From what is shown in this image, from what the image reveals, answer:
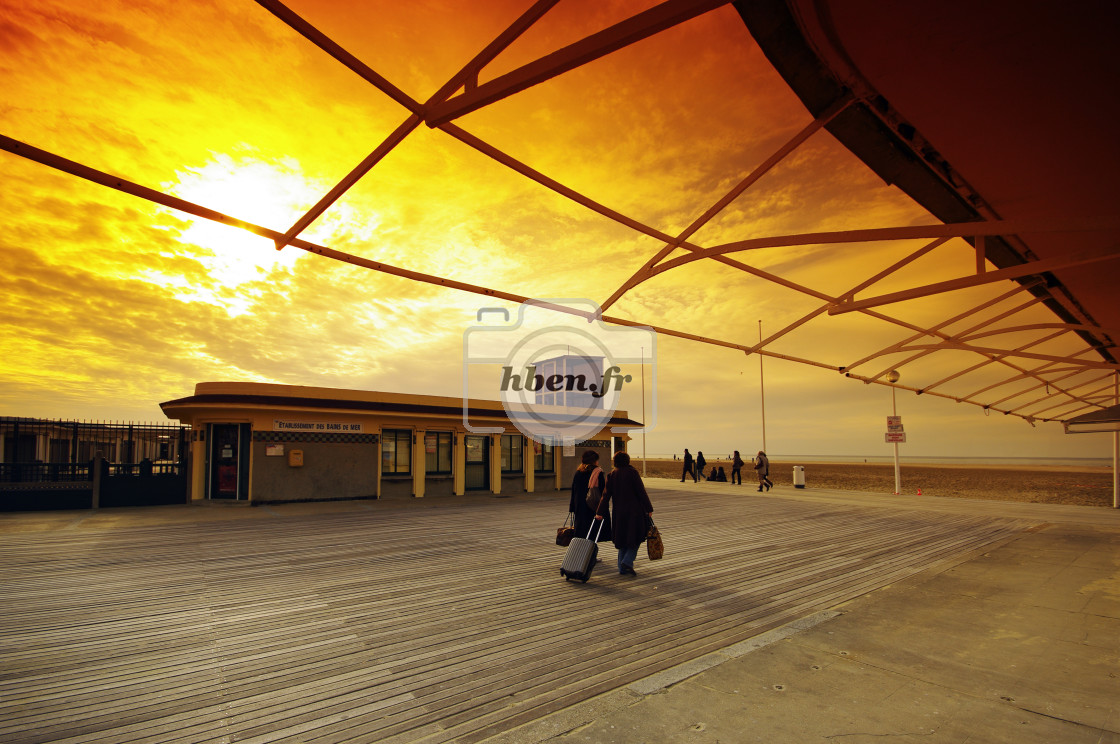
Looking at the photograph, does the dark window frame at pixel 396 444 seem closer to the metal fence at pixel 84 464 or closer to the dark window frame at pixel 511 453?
the dark window frame at pixel 511 453

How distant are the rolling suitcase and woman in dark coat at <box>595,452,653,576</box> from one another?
0.50 meters

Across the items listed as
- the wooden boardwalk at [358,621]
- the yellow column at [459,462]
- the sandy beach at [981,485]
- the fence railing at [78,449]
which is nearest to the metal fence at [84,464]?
the fence railing at [78,449]

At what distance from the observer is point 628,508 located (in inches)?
294

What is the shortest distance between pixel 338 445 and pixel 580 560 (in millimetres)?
12082

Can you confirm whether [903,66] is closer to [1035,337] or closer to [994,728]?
[994,728]

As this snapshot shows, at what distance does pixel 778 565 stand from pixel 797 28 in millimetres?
7509

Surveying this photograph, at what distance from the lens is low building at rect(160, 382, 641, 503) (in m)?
15.4

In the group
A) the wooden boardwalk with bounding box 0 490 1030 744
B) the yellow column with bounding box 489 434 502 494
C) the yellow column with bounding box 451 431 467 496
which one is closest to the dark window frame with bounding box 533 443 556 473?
the yellow column with bounding box 489 434 502 494

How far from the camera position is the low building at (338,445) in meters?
15.4

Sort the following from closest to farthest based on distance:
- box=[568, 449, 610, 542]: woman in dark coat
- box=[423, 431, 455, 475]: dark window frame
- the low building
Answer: box=[568, 449, 610, 542]: woman in dark coat < the low building < box=[423, 431, 455, 475]: dark window frame

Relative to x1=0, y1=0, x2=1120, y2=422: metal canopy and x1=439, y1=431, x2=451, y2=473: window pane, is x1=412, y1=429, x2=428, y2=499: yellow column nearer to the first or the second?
x1=439, y1=431, x2=451, y2=473: window pane

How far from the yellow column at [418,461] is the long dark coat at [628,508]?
1216 cm

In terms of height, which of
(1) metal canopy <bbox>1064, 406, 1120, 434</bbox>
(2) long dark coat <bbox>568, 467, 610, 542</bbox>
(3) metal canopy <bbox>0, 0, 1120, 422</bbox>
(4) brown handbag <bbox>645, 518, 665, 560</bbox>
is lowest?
(4) brown handbag <bbox>645, 518, 665, 560</bbox>

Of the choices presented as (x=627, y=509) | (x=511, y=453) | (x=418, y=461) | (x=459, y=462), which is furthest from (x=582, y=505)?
(x=511, y=453)
